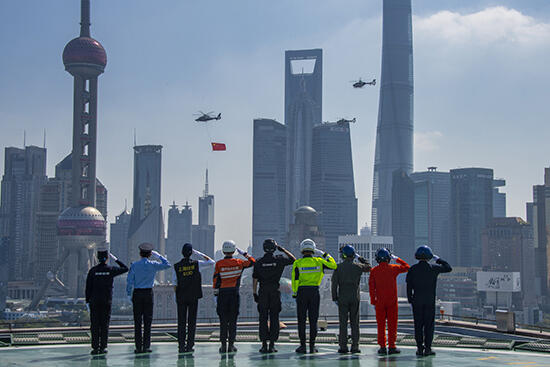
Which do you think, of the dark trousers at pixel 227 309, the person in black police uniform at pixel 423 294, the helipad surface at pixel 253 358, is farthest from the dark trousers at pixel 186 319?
the person in black police uniform at pixel 423 294

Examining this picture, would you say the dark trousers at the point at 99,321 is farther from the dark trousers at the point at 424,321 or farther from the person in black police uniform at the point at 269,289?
the dark trousers at the point at 424,321

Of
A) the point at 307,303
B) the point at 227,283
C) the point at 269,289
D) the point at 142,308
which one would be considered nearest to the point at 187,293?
the point at 227,283

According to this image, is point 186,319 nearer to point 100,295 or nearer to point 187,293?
point 187,293

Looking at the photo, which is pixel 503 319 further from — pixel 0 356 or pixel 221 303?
pixel 0 356

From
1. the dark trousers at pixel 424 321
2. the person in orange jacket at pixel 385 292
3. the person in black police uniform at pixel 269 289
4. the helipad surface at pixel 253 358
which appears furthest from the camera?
the person in black police uniform at pixel 269 289

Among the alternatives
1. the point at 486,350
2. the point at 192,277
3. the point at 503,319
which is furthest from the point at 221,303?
the point at 503,319

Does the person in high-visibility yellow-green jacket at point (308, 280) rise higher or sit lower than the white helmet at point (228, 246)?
lower

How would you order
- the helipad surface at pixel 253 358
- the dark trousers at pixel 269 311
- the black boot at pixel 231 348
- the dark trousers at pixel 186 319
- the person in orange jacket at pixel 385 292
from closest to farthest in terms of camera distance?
1. the helipad surface at pixel 253 358
2. the person in orange jacket at pixel 385 292
3. the dark trousers at pixel 269 311
4. the dark trousers at pixel 186 319
5. the black boot at pixel 231 348
